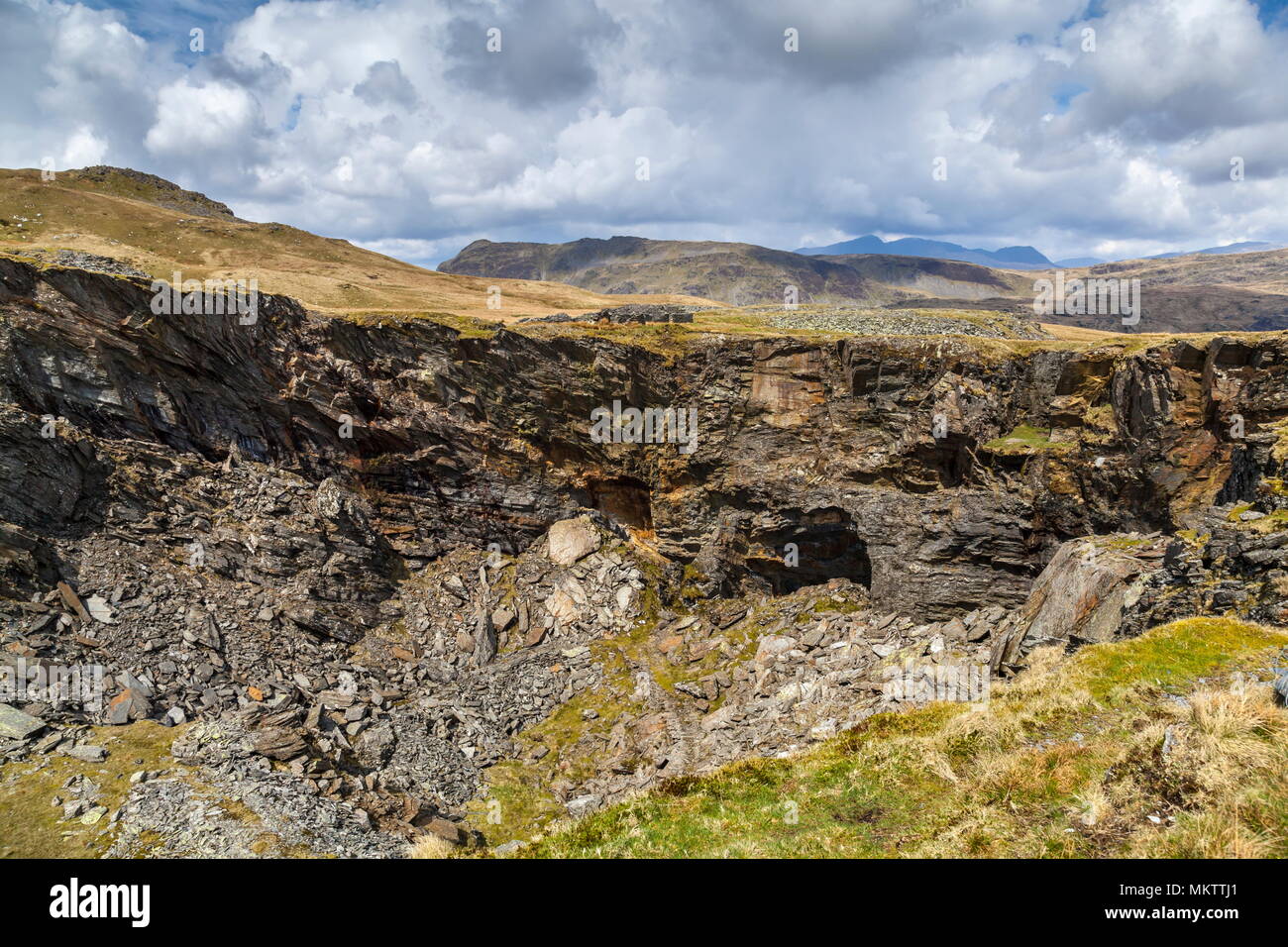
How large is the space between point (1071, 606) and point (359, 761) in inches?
1217

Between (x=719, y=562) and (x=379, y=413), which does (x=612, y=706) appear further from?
(x=379, y=413)

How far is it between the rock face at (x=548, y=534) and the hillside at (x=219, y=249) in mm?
21275

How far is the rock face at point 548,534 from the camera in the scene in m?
25.6

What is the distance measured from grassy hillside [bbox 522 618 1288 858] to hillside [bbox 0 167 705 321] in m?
51.1

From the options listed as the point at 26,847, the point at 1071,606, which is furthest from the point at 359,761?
the point at 1071,606

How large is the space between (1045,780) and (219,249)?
110015mm
